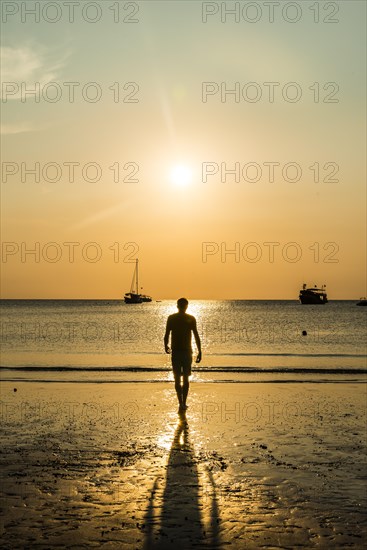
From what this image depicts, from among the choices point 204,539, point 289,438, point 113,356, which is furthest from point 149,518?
point 113,356

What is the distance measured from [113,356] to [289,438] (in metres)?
26.0

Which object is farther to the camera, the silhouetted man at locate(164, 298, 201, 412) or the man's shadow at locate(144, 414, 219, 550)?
the silhouetted man at locate(164, 298, 201, 412)

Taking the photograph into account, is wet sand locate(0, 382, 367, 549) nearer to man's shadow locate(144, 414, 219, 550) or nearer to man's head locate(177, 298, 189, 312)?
man's shadow locate(144, 414, 219, 550)

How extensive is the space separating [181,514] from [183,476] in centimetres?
153

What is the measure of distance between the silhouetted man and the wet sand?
1.76ft

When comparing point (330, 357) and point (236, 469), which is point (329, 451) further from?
point (330, 357)

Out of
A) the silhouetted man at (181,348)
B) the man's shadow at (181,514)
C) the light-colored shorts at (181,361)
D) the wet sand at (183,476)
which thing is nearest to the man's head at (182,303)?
the silhouetted man at (181,348)

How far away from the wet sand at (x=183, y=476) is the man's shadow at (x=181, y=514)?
1 cm

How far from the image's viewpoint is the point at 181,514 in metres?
6.59

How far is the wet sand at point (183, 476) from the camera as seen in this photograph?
6.11 m

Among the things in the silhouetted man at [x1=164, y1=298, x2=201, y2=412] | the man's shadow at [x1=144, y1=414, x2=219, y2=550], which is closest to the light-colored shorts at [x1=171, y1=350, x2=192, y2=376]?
the silhouetted man at [x1=164, y1=298, x2=201, y2=412]

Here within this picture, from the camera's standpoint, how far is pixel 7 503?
22.9 feet

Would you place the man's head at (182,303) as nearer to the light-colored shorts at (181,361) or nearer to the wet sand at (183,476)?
the light-colored shorts at (181,361)

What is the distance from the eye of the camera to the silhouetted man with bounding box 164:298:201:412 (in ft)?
44.7
